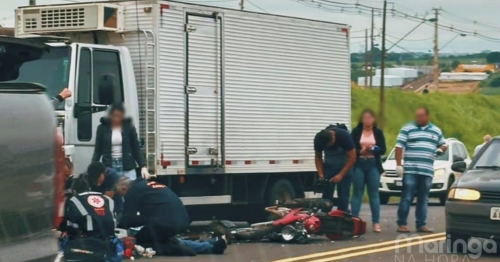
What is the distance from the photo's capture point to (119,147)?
1377 cm

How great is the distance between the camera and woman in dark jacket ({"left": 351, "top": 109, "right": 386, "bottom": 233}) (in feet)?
50.8

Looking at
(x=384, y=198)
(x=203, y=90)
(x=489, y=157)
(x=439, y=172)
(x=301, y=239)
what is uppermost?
(x=203, y=90)

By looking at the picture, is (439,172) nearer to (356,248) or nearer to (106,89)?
(356,248)

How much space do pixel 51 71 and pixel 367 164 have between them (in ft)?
15.2

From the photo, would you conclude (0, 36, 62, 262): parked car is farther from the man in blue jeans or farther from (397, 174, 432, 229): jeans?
(397, 174, 432, 229): jeans

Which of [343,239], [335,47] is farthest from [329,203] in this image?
[335,47]

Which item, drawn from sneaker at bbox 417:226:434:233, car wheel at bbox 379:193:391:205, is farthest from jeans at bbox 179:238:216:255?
car wheel at bbox 379:193:391:205

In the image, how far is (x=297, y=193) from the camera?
17.9 metres

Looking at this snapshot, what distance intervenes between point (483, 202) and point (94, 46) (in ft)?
18.0

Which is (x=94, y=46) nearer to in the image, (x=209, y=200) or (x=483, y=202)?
(x=209, y=200)

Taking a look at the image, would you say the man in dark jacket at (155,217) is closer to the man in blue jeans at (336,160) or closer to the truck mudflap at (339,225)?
the truck mudflap at (339,225)

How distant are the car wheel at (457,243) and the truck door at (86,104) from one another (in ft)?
15.3

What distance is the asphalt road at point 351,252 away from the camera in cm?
1201

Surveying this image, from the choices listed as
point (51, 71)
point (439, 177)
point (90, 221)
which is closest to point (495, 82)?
point (439, 177)
